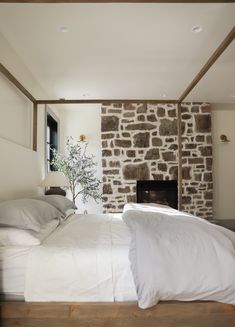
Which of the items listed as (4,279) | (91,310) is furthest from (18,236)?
(91,310)

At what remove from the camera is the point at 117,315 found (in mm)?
1661

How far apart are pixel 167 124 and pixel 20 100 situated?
3086 millimetres

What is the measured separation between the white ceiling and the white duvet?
78.9 inches

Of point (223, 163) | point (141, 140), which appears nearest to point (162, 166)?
point (141, 140)

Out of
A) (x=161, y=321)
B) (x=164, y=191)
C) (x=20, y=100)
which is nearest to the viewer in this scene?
(x=161, y=321)

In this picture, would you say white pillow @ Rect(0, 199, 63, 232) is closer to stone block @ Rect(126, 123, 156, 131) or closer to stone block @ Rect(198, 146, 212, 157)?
stone block @ Rect(126, 123, 156, 131)

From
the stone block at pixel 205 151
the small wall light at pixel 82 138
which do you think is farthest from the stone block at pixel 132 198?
the stone block at pixel 205 151

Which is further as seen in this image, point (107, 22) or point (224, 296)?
point (107, 22)

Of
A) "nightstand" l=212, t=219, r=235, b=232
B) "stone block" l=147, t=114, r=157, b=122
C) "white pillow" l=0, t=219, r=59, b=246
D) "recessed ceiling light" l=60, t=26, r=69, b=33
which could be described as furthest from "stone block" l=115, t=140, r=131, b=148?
"white pillow" l=0, t=219, r=59, b=246

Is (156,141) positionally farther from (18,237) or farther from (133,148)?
(18,237)

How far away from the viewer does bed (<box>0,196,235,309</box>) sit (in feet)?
5.43

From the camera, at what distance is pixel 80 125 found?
6.05 meters

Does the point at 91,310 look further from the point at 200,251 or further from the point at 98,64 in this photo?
the point at 98,64

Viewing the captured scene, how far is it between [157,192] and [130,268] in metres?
4.06
